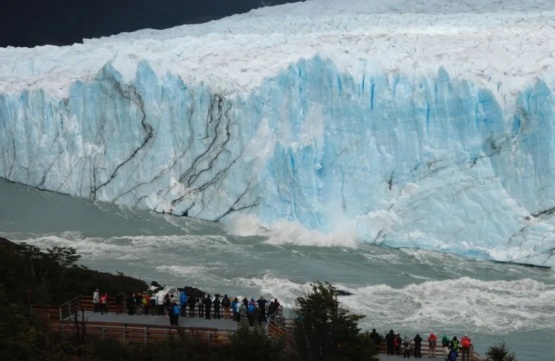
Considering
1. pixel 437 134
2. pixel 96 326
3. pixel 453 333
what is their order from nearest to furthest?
pixel 96 326
pixel 453 333
pixel 437 134

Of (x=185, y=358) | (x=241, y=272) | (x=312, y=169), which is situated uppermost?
(x=312, y=169)

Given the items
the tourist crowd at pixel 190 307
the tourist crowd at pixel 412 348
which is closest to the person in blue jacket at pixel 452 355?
the tourist crowd at pixel 412 348

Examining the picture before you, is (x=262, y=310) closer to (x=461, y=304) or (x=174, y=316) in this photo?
(x=174, y=316)

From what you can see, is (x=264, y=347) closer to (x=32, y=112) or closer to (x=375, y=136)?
(x=375, y=136)

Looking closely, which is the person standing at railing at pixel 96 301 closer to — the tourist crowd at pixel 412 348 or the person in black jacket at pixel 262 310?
the person in black jacket at pixel 262 310

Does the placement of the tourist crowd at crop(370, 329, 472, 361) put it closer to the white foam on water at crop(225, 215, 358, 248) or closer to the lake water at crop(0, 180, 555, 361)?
the lake water at crop(0, 180, 555, 361)

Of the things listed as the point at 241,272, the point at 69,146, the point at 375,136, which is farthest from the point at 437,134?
the point at 69,146

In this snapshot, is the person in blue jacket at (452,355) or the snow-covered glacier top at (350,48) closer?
the person in blue jacket at (452,355)
